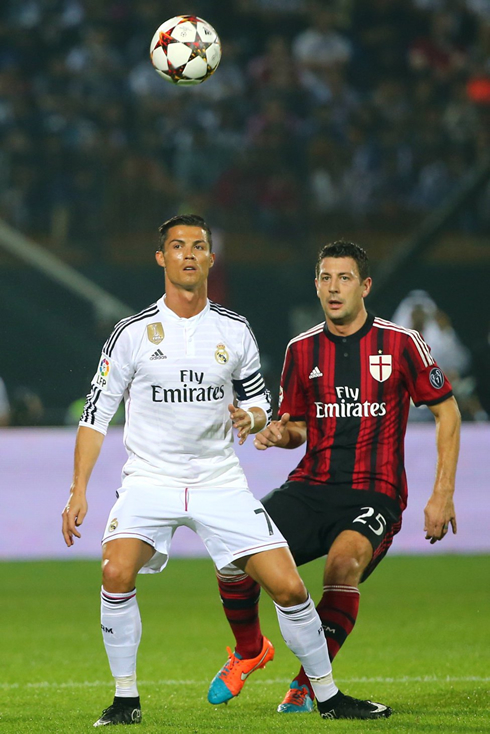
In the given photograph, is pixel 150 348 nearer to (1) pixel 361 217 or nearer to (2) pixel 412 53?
(1) pixel 361 217

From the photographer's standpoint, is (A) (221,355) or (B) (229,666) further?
(B) (229,666)

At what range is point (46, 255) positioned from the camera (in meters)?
11.8

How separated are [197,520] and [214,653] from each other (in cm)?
213

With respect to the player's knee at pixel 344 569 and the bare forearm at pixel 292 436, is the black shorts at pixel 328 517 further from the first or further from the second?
the bare forearm at pixel 292 436

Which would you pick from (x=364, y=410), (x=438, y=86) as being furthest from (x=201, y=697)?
(x=438, y=86)

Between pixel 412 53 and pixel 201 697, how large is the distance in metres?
11.4

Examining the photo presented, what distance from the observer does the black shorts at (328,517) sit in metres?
4.89

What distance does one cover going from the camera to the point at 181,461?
4.64 meters

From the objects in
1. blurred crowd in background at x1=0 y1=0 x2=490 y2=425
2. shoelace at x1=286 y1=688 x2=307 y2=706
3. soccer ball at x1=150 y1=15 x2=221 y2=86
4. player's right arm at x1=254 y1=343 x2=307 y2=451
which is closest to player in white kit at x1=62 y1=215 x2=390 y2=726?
shoelace at x1=286 y1=688 x2=307 y2=706

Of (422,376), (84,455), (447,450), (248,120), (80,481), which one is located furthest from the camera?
(248,120)

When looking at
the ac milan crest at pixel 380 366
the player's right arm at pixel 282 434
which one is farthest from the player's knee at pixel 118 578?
the ac milan crest at pixel 380 366

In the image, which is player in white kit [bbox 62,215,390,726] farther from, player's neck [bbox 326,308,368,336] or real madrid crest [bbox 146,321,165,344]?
player's neck [bbox 326,308,368,336]

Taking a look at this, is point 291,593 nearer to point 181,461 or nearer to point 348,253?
point 181,461

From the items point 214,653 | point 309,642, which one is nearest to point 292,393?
point 309,642
